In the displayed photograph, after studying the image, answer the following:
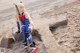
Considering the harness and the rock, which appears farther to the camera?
the rock

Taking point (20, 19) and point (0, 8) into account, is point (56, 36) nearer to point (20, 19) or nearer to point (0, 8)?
point (20, 19)

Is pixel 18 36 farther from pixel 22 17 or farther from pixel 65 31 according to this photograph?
pixel 65 31

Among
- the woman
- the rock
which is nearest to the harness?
the woman

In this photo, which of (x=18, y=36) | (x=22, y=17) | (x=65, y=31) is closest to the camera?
(x=22, y=17)

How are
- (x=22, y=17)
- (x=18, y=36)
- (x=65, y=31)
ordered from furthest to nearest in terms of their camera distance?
1. (x=65, y=31)
2. (x=18, y=36)
3. (x=22, y=17)

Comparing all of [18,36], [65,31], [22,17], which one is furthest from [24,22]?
[65,31]

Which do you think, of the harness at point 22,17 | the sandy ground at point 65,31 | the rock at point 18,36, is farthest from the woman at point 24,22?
the rock at point 18,36

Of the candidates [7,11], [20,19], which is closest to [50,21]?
[20,19]

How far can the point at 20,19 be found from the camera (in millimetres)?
5785

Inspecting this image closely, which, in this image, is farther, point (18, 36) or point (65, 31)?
point (65, 31)

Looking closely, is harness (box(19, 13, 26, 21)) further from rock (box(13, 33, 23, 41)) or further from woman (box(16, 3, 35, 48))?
rock (box(13, 33, 23, 41))

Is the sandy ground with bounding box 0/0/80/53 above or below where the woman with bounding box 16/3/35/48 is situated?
below

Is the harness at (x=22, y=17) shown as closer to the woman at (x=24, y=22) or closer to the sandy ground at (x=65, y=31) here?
the woman at (x=24, y=22)

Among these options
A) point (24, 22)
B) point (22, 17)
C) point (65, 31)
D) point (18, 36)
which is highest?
point (22, 17)
